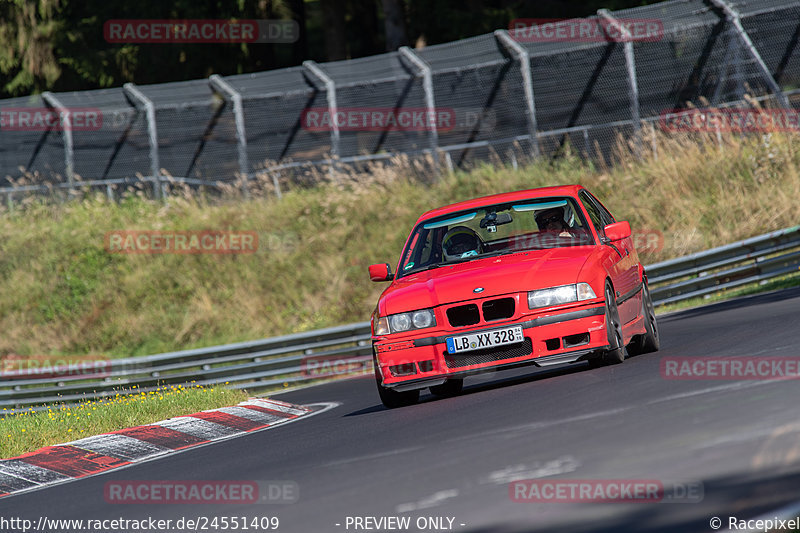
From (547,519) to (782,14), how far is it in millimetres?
19020

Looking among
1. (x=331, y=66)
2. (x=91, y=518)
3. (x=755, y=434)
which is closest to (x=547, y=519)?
(x=755, y=434)

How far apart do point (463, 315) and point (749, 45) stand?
14.2 metres

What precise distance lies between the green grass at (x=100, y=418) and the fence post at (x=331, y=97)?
10.8 metres

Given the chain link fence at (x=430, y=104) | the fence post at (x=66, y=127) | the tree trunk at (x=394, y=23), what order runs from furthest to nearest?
the tree trunk at (x=394, y=23), the fence post at (x=66, y=127), the chain link fence at (x=430, y=104)

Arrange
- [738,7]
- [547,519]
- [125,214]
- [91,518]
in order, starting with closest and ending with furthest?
[547,519] < [91,518] < [738,7] < [125,214]

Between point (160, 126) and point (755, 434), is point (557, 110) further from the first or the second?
point (755, 434)

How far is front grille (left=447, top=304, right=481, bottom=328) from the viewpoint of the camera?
28.7 feet

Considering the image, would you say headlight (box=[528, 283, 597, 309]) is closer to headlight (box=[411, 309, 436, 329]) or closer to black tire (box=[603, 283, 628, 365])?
black tire (box=[603, 283, 628, 365])

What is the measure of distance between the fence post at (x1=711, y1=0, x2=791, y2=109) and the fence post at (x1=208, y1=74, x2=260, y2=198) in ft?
32.0

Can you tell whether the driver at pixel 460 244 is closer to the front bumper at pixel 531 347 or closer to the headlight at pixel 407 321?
the headlight at pixel 407 321

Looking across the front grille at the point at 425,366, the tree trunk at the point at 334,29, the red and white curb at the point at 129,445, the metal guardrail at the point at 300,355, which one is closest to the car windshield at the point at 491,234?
the front grille at the point at 425,366

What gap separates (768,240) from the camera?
17.2 m

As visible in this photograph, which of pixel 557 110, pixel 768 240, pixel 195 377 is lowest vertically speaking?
pixel 195 377

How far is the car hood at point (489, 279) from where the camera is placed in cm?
869
